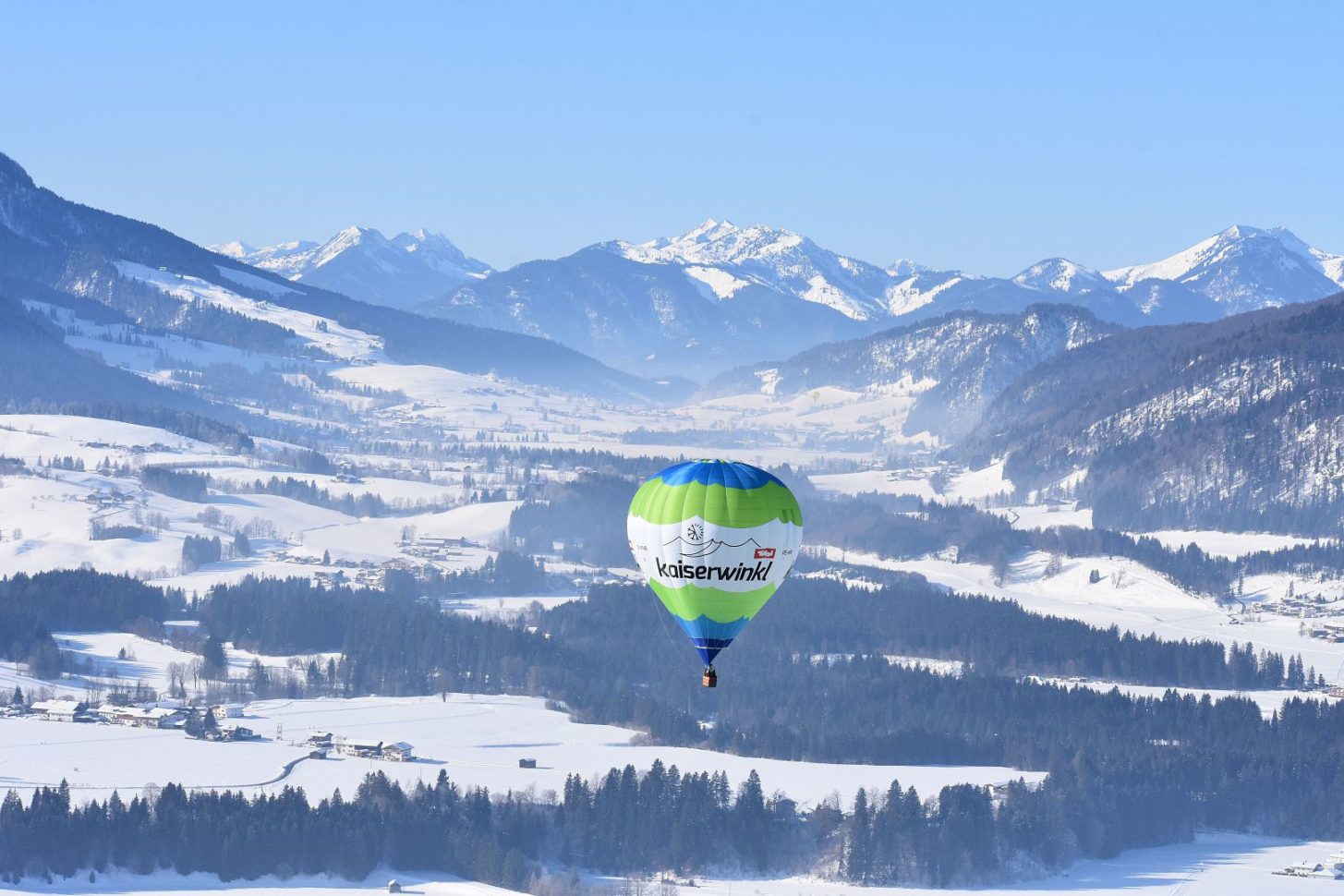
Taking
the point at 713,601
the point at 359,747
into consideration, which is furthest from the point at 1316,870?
the point at 359,747

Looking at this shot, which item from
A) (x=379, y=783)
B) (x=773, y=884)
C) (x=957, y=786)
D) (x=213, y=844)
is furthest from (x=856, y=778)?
(x=213, y=844)

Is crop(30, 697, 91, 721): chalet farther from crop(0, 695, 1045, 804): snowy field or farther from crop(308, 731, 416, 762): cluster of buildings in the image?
crop(308, 731, 416, 762): cluster of buildings

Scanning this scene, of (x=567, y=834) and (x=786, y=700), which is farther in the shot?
(x=786, y=700)

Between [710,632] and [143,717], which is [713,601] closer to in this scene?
[710,632]

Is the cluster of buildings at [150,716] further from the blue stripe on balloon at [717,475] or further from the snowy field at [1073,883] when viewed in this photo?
the blue stripe on balloon at [717,475]

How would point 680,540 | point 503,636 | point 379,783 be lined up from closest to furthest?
point 680,540 < point 379,783 < point 503,636

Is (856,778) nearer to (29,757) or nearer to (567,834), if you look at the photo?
(567,834)

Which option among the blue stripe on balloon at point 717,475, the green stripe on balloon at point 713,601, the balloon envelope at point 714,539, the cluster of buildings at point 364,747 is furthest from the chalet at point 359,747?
the blue stripe on balloon at point 717,475
